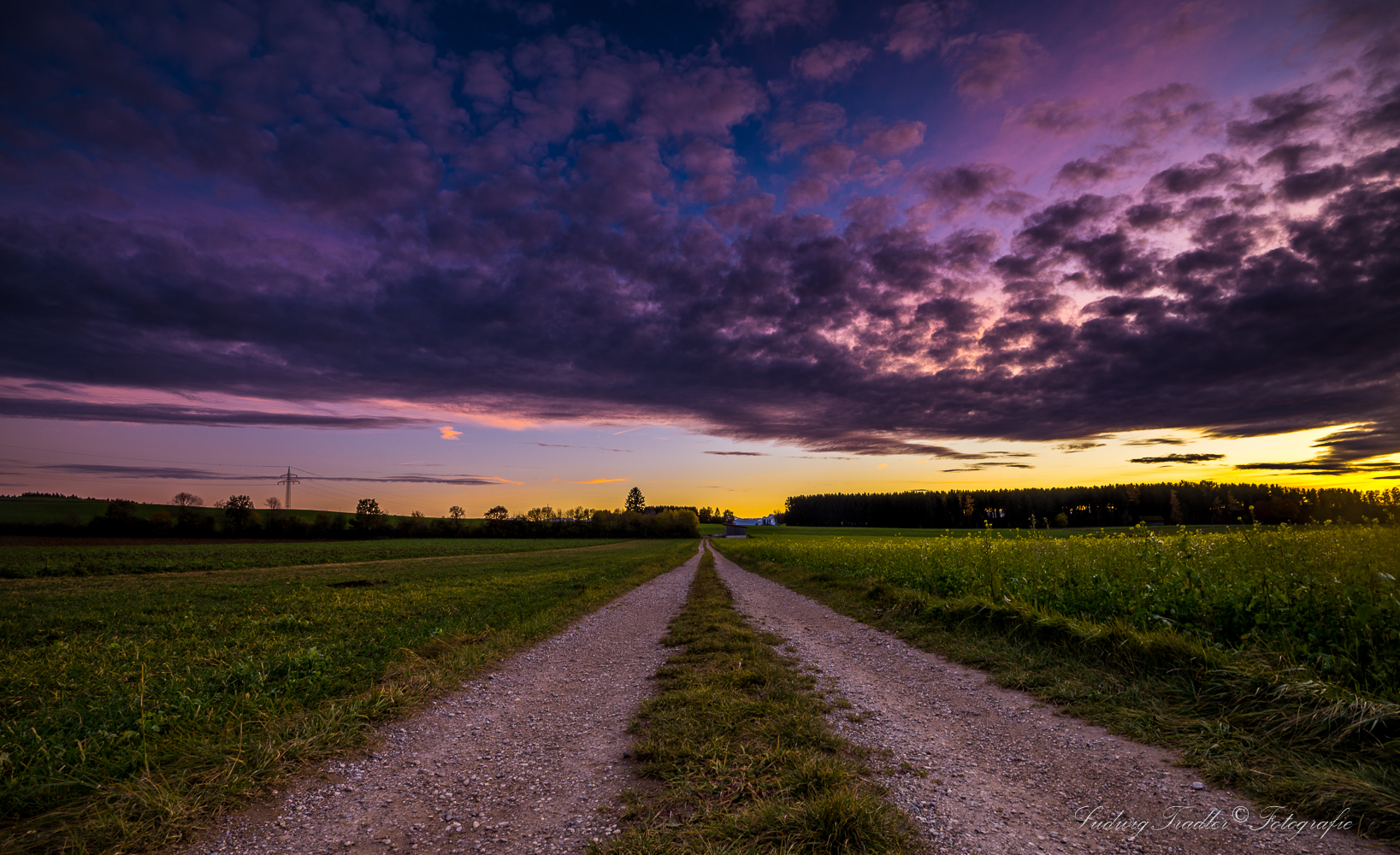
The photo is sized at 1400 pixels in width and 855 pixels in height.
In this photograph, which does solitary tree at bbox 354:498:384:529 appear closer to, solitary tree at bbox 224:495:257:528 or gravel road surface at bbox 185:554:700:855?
solitary tree at bbox 224:495:257:528

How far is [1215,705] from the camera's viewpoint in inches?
222

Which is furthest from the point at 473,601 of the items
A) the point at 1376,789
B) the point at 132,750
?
the point at 1376,789

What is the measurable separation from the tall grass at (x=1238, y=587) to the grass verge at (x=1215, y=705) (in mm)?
567

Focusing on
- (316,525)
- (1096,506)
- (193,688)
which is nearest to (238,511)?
(316,525)

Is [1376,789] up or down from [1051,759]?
up

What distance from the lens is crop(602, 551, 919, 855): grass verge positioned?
11.5 feet

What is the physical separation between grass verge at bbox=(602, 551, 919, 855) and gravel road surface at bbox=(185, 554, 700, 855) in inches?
16.6

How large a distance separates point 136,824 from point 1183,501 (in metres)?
106

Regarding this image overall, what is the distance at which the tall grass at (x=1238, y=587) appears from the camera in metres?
5.73

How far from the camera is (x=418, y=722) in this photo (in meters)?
6.37

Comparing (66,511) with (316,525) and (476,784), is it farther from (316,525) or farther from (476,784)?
(476,784)

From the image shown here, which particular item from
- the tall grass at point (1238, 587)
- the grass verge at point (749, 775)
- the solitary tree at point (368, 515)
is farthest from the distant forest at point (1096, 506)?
the solitary tree at point (368, 515)

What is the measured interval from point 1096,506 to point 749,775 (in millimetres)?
126666

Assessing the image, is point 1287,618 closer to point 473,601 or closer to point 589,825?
point 589,825
